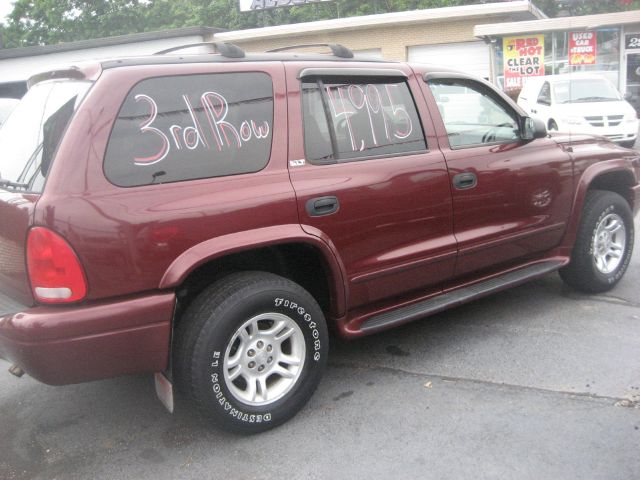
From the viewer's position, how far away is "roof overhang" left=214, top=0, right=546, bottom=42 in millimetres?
22109

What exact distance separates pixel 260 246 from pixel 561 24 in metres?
20.4

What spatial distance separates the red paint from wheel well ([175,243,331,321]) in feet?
0.38

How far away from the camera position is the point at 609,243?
486cm

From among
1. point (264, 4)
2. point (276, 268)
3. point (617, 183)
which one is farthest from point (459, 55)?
point (276, 268)

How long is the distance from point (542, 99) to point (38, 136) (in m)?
13.2

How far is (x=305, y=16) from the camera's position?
115 feet

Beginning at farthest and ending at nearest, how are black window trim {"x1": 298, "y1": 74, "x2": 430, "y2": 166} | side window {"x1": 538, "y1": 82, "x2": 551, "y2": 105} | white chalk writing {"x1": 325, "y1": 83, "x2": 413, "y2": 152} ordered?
side window {"x1": 538, "y1": 82, "x2": 551, "y2": 105} < white chalk writing {"x1": 325, "y1": 83, "x2": 413, "y2": 152} < black window trim {"x1": 298, "y1": 74, "x2": 430, "y2": 166}

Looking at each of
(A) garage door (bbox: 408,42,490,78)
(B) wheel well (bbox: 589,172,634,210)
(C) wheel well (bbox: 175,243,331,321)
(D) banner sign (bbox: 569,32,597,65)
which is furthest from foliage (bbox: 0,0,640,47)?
(C) wheel well (bbox: 175,243,331,321)

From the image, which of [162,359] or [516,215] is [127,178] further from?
[516,215]

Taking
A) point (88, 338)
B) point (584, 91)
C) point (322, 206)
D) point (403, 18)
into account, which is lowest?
point (584, 91)

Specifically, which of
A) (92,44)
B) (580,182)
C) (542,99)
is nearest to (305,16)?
(92,44)

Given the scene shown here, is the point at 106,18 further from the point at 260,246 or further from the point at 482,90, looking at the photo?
the point at 260,246

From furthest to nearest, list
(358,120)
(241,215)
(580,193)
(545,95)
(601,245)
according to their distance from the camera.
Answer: (545,95)
(601,245)
(580,193)
(358,120)
(241,215)

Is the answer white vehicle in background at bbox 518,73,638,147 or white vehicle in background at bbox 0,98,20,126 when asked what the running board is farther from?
white vehicle in background at bbox 518,73,638,147
